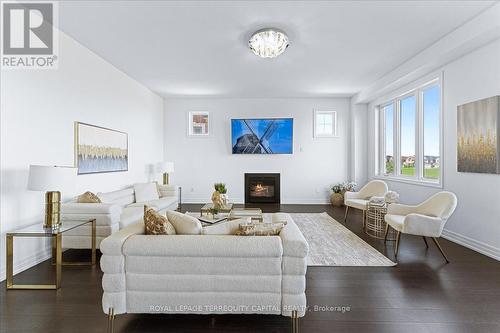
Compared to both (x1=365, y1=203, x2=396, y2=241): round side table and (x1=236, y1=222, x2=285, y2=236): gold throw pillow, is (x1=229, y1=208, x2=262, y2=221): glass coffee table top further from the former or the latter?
(x1=365, y1=203, x2=396, y2=241): round side table

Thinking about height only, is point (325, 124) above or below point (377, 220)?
above

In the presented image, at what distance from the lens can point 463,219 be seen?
13.7ft

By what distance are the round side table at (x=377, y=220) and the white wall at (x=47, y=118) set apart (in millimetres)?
5022

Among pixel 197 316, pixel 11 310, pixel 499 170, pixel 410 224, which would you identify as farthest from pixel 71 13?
pixel 499 170

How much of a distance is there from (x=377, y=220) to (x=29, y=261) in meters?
5.24

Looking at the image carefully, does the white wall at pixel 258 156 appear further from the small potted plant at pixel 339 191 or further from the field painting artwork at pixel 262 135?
the small potted plant at pixel 339 191

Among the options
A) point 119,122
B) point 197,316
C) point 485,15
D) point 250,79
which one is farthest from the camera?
point 250,79

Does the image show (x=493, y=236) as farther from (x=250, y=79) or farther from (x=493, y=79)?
(x=250, y=79)

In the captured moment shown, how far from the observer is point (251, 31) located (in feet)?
12.6

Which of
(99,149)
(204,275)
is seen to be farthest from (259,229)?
(99,149)

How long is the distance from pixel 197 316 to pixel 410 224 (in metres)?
2.90

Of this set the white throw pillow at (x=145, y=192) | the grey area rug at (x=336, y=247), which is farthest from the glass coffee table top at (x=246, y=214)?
the white throw pillow at (x=145, y=192)

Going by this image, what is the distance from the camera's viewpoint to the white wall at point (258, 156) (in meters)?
7.99

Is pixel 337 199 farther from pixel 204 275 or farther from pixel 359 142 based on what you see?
pixel 204 275
